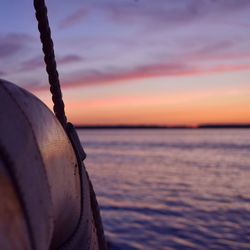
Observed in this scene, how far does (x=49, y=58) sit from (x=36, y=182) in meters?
1.15

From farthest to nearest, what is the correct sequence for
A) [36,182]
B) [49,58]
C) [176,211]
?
[176,211] → [49,58] → [36,182]

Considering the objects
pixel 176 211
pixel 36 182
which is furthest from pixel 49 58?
pixel 176 211

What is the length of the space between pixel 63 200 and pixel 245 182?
2150cm

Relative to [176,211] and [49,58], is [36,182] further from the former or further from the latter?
[176,211]

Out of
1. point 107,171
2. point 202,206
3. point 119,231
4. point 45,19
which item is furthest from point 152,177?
point 45,19

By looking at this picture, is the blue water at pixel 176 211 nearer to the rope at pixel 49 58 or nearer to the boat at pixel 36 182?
the rope at pixel 49 58

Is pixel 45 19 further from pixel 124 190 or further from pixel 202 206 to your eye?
pixel 124 190

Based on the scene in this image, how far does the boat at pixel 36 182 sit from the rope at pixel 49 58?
52 centimetres

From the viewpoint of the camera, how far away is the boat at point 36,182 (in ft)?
3.97

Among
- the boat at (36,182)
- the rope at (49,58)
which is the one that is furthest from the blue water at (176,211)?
the boat at (36,182)

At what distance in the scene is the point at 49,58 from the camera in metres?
2.31

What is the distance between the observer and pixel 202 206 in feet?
49.7

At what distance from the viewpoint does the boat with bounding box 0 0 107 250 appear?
1.21 metres

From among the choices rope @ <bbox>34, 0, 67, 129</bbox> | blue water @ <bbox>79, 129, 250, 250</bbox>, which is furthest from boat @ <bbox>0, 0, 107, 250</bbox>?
blue water @ <bbox>79, 129, 250, 250</bbox>
